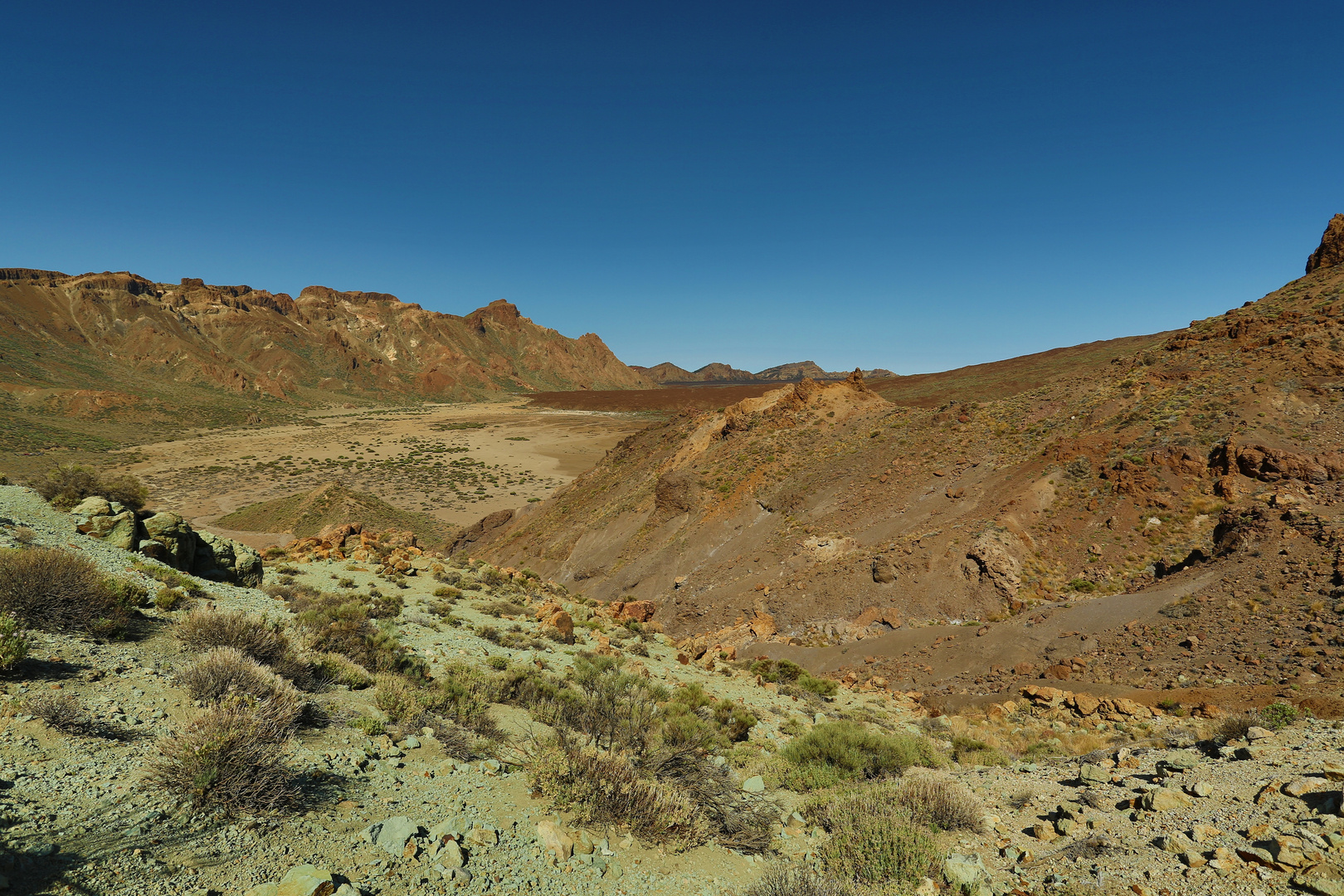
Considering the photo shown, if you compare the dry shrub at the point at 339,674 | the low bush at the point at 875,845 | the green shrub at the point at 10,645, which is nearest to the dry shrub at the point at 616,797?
the low bush at the point at 875,845

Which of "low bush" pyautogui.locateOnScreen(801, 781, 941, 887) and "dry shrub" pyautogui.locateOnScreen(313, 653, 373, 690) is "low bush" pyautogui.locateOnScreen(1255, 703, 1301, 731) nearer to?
"low bush" pyautogui.locateOnScreen(801, 781, 941, 887)

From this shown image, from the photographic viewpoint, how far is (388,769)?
5.47 metres

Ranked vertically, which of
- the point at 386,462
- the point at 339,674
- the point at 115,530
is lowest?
the point at 386,462

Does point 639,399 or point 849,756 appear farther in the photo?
point 639,399

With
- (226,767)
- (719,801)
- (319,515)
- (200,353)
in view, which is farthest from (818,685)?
(200,353)

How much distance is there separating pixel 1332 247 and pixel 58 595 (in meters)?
36.2

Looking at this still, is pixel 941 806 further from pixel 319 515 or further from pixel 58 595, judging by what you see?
pixel 319 515

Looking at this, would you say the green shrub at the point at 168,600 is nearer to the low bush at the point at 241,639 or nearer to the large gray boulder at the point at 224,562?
the low bush at the point at 241,639

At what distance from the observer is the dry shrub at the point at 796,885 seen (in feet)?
14.5

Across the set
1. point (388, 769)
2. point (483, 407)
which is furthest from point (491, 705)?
point (483, 407)

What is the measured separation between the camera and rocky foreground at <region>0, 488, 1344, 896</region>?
3689 millimetres

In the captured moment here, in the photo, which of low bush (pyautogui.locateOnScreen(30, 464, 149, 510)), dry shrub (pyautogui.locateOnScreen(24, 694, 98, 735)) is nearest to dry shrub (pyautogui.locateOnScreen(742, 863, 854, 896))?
dry shrub (pyautogui.locateOnScreen(24, 694, 98, 735))

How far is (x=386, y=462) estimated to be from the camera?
64812 millimetres

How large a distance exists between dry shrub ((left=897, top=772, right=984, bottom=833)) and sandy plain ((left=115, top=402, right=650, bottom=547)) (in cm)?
3292
